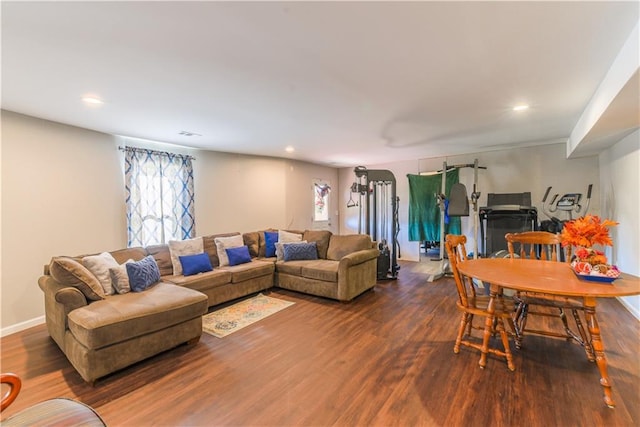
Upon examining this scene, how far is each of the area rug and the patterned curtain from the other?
5.83 ft

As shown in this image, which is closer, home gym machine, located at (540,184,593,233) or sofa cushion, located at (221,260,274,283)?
sofa cushion, located at (221,260,274,283)

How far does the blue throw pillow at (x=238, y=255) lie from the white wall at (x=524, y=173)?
156 inches

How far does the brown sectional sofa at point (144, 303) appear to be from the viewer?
217 cm

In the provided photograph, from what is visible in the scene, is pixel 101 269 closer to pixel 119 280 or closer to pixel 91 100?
pixel 119 280

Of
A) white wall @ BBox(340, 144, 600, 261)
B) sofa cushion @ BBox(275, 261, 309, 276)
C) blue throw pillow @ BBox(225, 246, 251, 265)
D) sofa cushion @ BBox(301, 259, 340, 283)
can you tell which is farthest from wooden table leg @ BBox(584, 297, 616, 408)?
blue throw pillow @ BBox(225, 246, 251, 265)

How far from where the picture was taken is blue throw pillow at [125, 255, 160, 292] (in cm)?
292

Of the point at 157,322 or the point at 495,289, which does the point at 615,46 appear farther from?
the point at 157,322

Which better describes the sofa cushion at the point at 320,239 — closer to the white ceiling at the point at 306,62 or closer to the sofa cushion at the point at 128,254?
the white ceiling at the point at 306,62

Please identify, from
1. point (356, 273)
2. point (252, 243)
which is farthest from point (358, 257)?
point (252, 243)

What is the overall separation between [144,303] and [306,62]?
2.50 m

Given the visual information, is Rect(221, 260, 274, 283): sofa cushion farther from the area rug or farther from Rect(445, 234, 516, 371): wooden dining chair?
Rect(445, 234, 516, 371): wooden dining chair

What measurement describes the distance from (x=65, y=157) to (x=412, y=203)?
6.14m

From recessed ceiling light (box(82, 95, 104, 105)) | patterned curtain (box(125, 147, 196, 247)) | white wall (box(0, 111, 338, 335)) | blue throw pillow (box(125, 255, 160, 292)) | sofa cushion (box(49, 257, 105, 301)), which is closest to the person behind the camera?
sofa cushion (box(49, 257, 105, 301))

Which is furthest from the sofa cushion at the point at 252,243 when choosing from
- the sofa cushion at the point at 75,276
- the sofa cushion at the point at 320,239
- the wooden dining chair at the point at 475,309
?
the wooden dining chair at the point at 475,309
